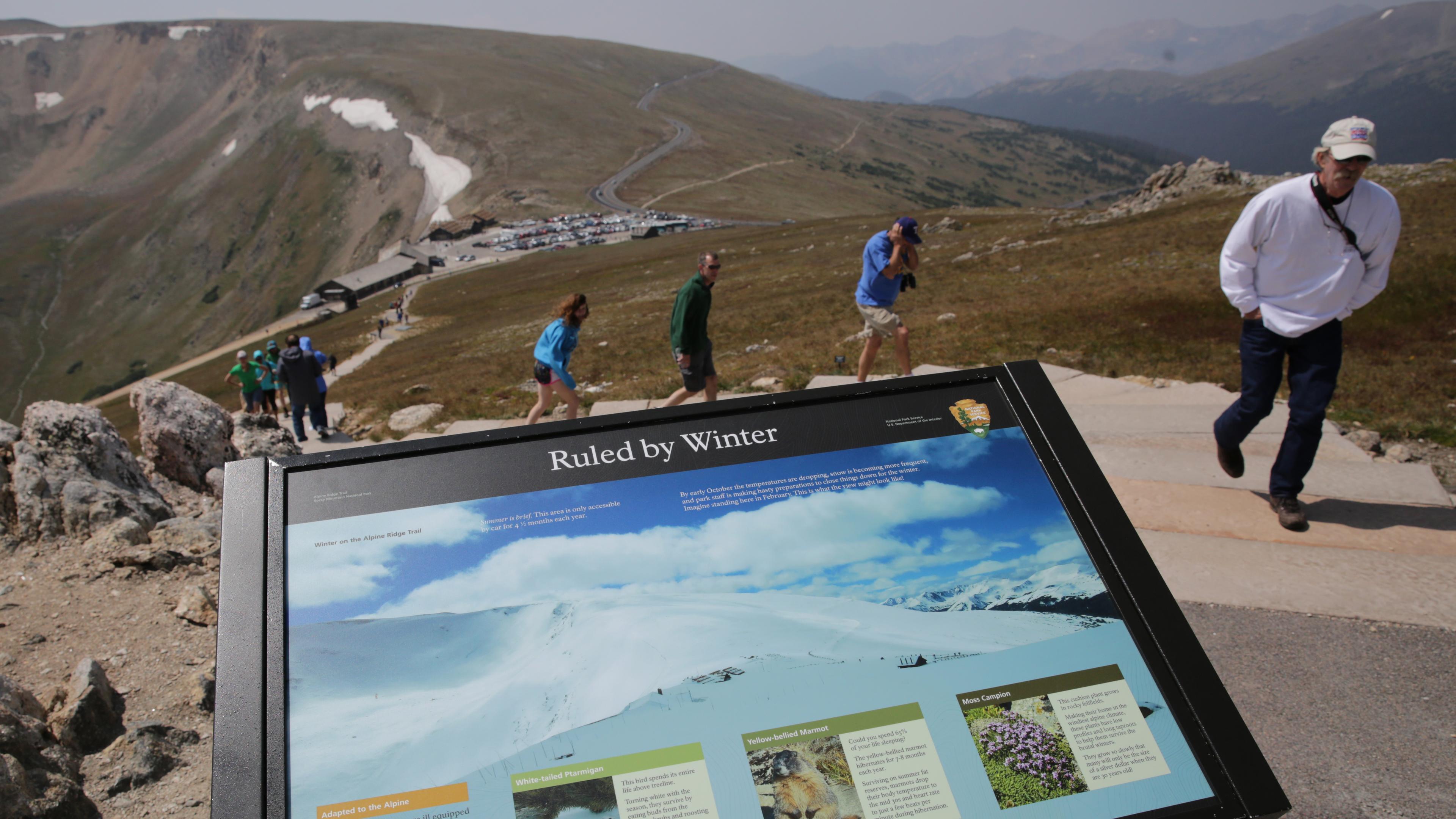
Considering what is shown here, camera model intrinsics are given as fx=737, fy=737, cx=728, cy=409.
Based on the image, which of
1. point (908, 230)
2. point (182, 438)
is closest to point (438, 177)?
point (182, 438)

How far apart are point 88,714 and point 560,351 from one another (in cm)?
585

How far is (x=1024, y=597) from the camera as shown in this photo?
2.95 m

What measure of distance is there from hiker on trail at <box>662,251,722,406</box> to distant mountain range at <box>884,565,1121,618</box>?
587 cm

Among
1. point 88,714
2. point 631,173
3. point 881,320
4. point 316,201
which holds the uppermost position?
point 316,201

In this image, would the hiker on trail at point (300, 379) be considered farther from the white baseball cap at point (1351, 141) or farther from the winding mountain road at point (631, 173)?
the winding mountain road at point (631, 173)

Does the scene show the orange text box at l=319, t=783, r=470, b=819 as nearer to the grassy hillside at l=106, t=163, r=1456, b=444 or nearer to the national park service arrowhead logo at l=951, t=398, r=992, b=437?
the national park service arrowhead logo at l=951, t=398, r=992, b=437

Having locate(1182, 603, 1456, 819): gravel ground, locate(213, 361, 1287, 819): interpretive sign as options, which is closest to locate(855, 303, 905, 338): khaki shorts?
locate(1182, 603, 1456, 819): gravel ground

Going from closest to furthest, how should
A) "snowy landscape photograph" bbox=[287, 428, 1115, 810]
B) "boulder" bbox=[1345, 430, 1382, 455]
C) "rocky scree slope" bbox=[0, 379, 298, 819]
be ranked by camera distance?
"snowy landscape photograph" bbox=[287, 428, 1115, 810] → "rocky scree slope" bbox=[0, 379, 298, 819] → "boulder" bbox=[1345, 430, 1382, 455]

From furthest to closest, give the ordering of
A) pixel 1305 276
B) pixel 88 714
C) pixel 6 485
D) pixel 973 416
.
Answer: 1. pixel 6 485
2. pixel 1305 276
3. pixel 88 714
4. pixel 973 416

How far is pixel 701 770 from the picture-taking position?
8.14 feet

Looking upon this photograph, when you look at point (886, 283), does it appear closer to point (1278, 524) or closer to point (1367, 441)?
point (1278, 524)

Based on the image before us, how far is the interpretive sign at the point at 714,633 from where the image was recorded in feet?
8.12

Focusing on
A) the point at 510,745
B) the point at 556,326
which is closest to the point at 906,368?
the point at 556,326

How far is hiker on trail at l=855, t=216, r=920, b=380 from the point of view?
30.5ft
